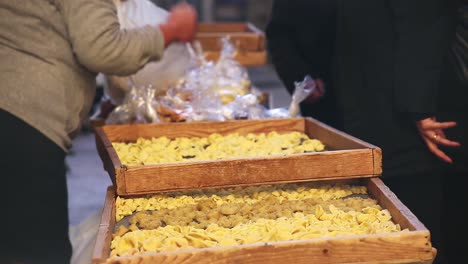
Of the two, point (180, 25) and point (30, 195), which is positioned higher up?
point (180, 25)

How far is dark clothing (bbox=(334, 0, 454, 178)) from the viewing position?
2436 millimetres

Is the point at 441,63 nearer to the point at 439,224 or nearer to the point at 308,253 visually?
the point at 439,224

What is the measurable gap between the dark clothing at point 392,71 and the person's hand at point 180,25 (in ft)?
1.98

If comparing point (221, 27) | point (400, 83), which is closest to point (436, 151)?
point (400, 83)

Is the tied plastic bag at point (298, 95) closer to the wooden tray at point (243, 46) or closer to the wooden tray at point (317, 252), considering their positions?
the wooden tray at point (243, 46)

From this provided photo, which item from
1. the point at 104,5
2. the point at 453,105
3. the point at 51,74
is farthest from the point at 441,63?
the point at 51,74

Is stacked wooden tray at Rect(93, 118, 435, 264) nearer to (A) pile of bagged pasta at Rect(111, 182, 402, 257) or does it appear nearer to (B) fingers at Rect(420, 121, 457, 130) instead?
(A) pile of bagged pasta at Rect(111, 182, 402, 257)

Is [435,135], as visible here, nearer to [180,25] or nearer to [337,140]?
[337,140]

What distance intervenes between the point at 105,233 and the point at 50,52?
907 millimetres

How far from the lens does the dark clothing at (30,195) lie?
Result: 223 cm

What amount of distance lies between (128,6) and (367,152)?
1479mm

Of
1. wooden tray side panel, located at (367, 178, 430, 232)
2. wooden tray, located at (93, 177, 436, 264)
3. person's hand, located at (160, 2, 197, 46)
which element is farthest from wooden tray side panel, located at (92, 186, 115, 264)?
person's hand, located at (160, 2, 197, 46)

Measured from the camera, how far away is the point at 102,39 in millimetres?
2256

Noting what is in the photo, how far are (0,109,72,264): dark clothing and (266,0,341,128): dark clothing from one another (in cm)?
127
